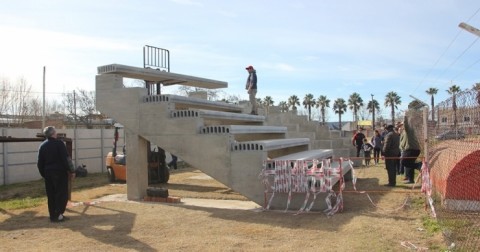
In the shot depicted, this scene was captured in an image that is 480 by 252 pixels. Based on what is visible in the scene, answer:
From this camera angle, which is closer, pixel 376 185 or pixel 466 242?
pixel 466 242

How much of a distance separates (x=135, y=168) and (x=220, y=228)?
3906mm

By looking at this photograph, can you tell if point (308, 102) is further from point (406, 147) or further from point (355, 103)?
point (406, 147)

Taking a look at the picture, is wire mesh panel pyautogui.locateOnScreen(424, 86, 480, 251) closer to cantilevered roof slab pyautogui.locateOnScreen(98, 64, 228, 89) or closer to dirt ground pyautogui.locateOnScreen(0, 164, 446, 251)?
dirt ground pyautogui.locateOnScreen(0, 164, 446, 251)

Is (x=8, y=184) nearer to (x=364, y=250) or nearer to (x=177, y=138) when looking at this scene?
(x=177, y=138)

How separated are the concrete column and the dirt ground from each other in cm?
37

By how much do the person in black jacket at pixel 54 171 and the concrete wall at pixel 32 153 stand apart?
28.6ft

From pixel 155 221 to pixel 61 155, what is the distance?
223 centimetres

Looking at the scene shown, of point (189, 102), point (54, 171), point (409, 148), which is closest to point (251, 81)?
point (189, 102)

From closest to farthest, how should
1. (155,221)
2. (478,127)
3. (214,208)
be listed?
(478,127) → (155,221) → (214,208)

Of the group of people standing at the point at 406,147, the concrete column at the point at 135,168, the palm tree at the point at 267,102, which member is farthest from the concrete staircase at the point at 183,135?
the palm tree at the point at 267,102

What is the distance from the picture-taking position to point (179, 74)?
12.6 m

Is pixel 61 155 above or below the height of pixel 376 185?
above

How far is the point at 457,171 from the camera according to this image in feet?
25.5

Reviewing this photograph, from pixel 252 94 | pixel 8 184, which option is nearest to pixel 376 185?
pixel 252 94
